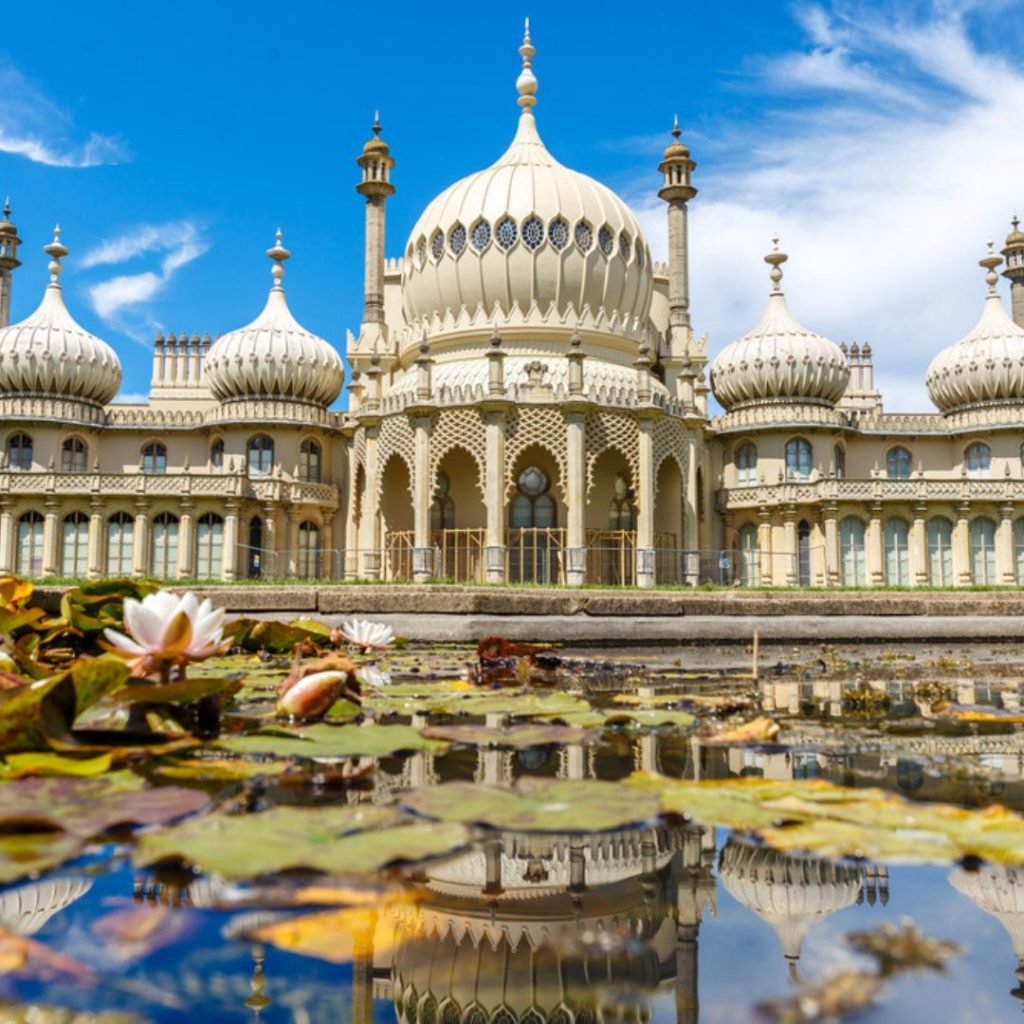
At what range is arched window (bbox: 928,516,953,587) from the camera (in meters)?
25.8

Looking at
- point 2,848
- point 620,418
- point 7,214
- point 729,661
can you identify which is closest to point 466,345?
point 620,418

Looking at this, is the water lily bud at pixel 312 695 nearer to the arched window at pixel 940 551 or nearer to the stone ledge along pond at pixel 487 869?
the stone ledge along pond at pixel 487 869

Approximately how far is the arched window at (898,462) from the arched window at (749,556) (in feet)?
16.9

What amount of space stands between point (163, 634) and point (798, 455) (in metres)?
27.8

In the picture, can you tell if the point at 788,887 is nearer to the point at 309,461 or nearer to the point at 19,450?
the point at 309,461

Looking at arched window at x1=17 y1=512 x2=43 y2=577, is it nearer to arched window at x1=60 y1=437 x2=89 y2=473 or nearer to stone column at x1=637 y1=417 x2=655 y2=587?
arched window at x1=60 y1=437 x2=89 y2=473

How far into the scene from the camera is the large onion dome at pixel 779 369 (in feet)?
95.3

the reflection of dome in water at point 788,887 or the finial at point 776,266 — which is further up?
the finial at point 776,266

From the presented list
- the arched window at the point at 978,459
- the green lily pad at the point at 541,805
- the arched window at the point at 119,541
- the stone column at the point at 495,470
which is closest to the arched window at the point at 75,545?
the arched window at the point at 119,541

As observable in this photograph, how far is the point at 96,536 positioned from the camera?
2559cm

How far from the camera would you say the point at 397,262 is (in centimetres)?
3045

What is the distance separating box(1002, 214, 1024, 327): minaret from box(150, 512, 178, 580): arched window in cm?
2989

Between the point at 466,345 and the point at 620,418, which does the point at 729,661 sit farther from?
the point at 466,345

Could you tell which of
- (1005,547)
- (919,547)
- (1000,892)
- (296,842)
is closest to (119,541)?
(919,547)
